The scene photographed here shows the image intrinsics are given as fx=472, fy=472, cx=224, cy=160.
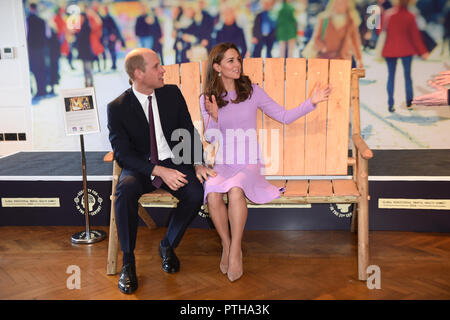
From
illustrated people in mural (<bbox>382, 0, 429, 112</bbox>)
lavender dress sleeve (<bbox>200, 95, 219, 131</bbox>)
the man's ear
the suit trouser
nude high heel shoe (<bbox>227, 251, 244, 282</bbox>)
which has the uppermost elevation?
illustrated people in mural (<bbox>382, 0, 429, 112</bbox>)

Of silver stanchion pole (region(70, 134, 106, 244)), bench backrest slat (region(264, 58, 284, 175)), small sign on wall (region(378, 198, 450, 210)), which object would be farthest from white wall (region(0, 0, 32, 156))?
small sign on wall (region(378, 198, 450, 210))

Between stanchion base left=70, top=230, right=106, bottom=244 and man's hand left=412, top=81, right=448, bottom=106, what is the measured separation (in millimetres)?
3114

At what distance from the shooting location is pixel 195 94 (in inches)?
123

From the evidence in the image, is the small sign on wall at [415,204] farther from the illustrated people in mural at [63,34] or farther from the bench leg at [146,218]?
the illustrated people in mural at [63,34]

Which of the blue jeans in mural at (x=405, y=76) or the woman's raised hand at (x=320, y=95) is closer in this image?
the woman's raised hand at (x=320, y=95)

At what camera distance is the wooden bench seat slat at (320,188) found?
2.64m

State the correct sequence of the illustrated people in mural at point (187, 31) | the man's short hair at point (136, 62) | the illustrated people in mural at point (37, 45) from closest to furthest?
the man's short hair at point (136, 62)
the illustrated people in mural at point (187, 31)
the illustrated people in mural at point (37, 45)

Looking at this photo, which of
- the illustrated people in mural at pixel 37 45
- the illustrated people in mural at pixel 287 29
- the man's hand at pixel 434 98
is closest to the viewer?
the man's hand at pixel 434 98

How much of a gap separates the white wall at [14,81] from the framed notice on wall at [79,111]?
218 cm

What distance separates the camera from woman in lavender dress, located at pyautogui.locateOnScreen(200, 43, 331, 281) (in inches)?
108

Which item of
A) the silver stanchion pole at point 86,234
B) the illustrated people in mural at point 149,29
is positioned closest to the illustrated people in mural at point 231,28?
the illustrated people in mural at point 149,29

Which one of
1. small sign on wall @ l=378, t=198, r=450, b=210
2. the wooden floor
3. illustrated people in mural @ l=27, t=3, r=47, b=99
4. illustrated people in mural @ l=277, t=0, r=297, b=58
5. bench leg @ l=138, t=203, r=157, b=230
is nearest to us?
the wooden floor

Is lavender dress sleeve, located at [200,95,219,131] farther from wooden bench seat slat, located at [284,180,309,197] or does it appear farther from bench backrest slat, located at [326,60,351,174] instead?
bench backrest slat, located at [326,60,351,174]

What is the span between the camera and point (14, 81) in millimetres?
5156
